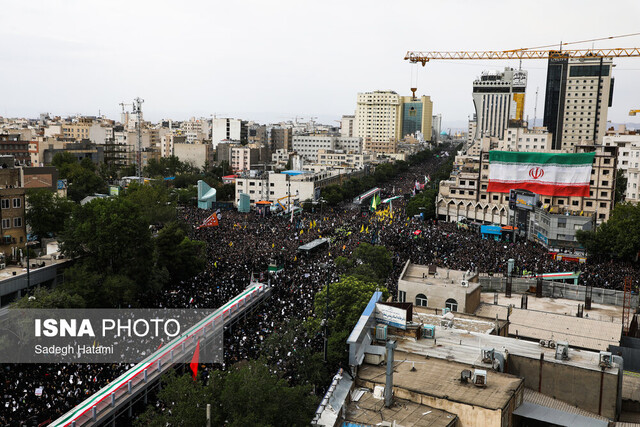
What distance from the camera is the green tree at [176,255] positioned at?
3151 cm

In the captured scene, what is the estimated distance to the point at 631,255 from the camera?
124 feet

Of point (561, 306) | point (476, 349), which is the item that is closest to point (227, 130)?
point (561, 306)

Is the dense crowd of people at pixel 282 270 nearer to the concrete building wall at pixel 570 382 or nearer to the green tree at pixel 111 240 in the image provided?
the green tree at pixel 111 240

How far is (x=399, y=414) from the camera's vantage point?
12195mm

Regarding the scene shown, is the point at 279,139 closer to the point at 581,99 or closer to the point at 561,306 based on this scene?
the point at 581,99

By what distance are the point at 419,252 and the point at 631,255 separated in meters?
13.8

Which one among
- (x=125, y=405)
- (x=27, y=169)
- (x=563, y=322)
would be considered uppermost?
(x=27, y=169)

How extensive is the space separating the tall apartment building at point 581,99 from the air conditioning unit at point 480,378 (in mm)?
92502

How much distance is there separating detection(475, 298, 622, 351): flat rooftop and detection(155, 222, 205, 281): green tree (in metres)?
17.2

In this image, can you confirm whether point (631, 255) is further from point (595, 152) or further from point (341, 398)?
point (341, 398)

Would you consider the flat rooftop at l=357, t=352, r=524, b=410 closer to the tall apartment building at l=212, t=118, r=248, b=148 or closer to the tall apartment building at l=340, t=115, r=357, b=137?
the tall apartment building at l=212, t=118, r=248, b=148

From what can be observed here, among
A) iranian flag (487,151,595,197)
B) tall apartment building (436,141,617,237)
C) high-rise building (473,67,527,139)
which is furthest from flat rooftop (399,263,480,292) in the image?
high-rise building (473,67,527,139)

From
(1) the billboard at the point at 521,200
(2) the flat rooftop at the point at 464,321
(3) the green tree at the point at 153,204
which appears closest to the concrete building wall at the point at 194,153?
(3) the green tree at the point at 153,204

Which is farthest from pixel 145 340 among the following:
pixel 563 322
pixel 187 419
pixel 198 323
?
pixel 563 322
